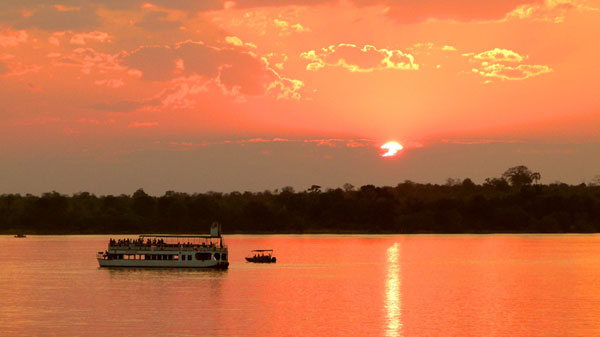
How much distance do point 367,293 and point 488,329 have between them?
117 feet

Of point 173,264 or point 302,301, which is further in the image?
point 173,264

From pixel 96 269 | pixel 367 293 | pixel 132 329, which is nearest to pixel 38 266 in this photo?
pixel 96 269

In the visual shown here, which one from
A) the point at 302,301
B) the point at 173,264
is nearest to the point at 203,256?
the point at 173,264

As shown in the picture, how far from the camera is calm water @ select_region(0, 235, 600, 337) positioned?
8394cm

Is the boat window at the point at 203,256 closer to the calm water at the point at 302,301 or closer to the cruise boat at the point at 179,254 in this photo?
the cruise boat at the point at 179,254

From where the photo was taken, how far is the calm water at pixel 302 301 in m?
83.9

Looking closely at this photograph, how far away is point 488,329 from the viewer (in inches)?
3310

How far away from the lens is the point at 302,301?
10662 centimetres

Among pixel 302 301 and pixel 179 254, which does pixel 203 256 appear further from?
pixel 302 301

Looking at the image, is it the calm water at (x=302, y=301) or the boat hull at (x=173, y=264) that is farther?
the boat hull at (x=173, y=264)

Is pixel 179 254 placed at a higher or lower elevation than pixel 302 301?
higher

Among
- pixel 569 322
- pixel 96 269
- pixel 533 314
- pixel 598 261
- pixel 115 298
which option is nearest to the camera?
pixel 569 322

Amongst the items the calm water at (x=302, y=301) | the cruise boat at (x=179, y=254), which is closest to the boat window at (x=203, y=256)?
the cruise boat at (x=179, y=254)

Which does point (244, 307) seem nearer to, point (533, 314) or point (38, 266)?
point (533, 314)
